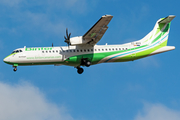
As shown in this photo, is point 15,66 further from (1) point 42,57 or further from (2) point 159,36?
(2) point 159,36

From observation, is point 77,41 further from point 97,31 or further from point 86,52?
point 97,31

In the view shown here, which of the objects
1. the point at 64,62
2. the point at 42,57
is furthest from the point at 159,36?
the point at 42,57

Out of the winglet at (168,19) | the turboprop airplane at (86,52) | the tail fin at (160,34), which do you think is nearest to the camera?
the turboprop airplane at (86,52)

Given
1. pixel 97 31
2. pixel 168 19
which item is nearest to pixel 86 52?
pixel 97 31

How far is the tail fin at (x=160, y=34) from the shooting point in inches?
1320

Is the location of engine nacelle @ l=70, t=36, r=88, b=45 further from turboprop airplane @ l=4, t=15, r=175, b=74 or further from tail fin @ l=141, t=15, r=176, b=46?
tail fin @ l=141, t=15, r=176, b=46

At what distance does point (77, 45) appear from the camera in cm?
3144

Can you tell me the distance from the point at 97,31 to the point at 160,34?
8.34 metres

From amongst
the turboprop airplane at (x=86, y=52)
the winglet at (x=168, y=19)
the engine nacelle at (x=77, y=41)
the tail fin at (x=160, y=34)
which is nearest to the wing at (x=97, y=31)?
the turboprop airplane at (x=86, y=52)

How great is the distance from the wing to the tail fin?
585cm

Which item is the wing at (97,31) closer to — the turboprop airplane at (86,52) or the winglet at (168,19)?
the turboprop airplane at (86,52)

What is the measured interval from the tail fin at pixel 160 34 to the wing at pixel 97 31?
585 cm

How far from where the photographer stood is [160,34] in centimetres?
3394

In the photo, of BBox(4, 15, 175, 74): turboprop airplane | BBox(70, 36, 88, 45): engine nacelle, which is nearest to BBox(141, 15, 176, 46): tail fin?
BBox(4, 15, 175, 74): turboprop airplane
